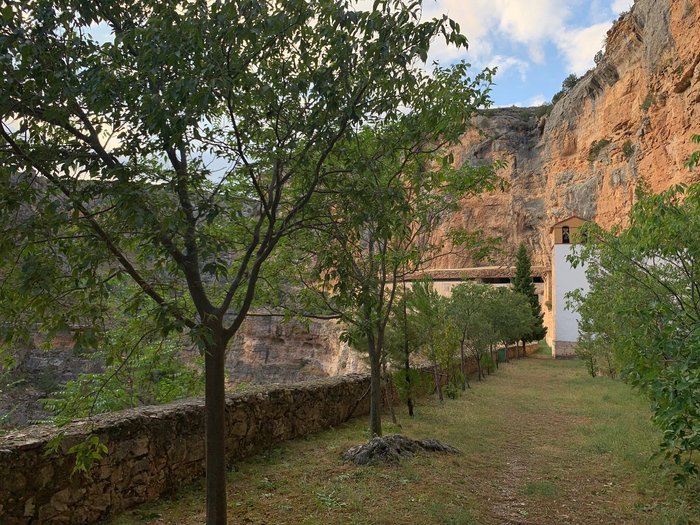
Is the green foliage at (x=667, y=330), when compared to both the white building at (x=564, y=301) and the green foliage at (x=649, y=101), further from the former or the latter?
the white building at (x=564, y=301)

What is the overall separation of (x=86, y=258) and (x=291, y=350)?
127 feet

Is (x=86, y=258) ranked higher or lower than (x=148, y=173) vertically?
lower

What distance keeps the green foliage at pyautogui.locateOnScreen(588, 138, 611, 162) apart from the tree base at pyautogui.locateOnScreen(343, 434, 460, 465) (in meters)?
37.1

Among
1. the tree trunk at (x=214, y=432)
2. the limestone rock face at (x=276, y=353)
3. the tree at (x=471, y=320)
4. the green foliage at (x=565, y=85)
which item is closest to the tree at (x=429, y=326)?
the tree at (x=471, y=320)

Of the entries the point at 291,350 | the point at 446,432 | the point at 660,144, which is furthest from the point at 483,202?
the point at 446,432

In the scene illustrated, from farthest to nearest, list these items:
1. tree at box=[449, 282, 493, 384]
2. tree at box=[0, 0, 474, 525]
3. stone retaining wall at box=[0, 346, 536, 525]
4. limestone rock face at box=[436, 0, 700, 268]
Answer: limestone rock face at box=[436, 0, 700, 268] → tree at box=[449, 282, 493, 384] → stone retaining wall at box=[0, 346, 536, 525] → tree at box=[0, 0, 474, 525]

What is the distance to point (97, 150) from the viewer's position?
3.86 metres

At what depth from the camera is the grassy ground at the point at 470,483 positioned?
5365 millimetres

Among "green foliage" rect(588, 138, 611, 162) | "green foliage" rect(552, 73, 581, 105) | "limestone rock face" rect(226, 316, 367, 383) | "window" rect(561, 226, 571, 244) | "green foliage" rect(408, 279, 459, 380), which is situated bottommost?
"limestone rock face" rect(226, 316, 367, 383)

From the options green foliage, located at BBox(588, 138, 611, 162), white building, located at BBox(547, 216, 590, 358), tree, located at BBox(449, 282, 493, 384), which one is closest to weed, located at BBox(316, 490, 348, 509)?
tree, located at BBox(449, 282, 493, 384)

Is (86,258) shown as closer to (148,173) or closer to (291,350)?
(148,173)

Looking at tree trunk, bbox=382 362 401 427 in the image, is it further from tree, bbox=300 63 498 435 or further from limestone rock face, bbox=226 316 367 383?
limestone rock face, bbox=226 316 367 383

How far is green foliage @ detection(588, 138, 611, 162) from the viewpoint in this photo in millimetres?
39019

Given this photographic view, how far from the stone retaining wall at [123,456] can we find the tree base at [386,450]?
145 cm
